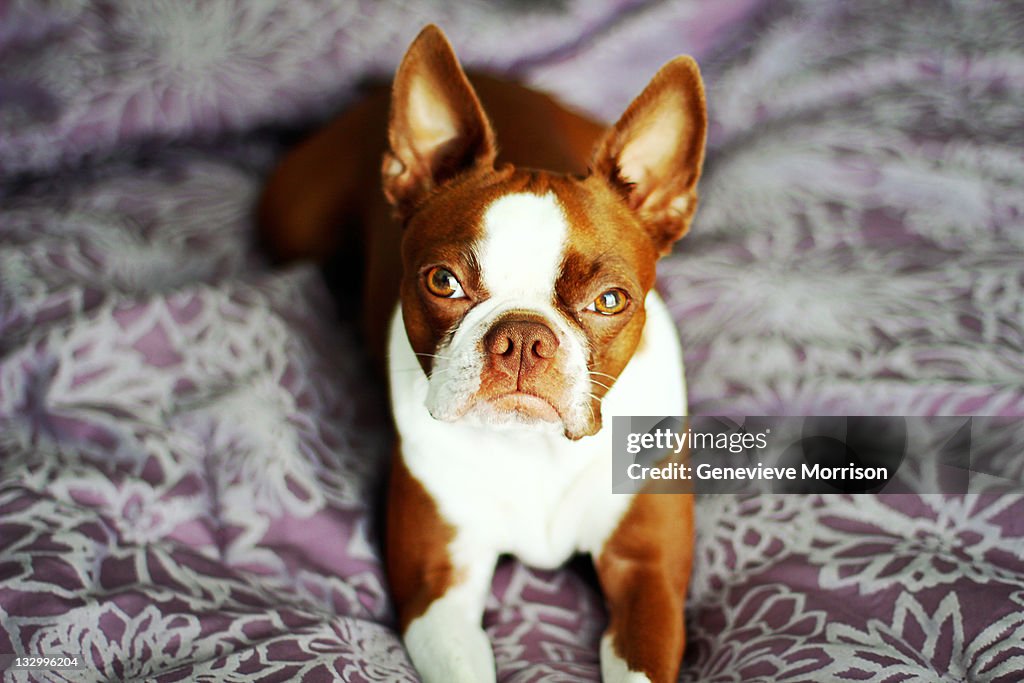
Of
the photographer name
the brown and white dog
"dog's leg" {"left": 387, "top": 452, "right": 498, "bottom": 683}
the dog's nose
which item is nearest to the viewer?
the dog's nose

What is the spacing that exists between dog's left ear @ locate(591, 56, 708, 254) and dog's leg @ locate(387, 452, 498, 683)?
90 centimetres

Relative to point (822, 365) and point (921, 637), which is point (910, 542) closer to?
point (921, 637)

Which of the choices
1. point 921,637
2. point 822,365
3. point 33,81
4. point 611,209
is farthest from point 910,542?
point 33,81

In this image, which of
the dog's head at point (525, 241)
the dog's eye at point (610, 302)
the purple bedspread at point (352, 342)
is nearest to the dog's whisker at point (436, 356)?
the dog's head at point (525, 241)

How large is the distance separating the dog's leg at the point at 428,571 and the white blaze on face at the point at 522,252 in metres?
0.62

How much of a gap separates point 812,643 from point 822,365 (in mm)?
984

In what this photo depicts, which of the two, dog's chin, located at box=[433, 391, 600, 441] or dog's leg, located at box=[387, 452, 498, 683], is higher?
dog's chin, located at box=[433, 391, 600, 441]

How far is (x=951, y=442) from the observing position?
2512mm

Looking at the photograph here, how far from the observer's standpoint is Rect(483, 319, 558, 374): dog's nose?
77.3 inches

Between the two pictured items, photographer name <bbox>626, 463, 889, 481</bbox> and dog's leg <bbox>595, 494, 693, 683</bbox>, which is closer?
dog's leg <bbox>595, 494, 693, 683</bbox>

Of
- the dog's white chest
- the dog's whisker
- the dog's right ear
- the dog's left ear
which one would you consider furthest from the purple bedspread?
the dog's right ear

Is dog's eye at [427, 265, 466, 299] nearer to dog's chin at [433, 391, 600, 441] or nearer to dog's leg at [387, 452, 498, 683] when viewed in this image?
dog's chin at [433, 391, 600, 441]

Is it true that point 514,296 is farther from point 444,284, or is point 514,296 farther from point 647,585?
point 647,585

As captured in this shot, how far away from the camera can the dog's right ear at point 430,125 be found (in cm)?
226
